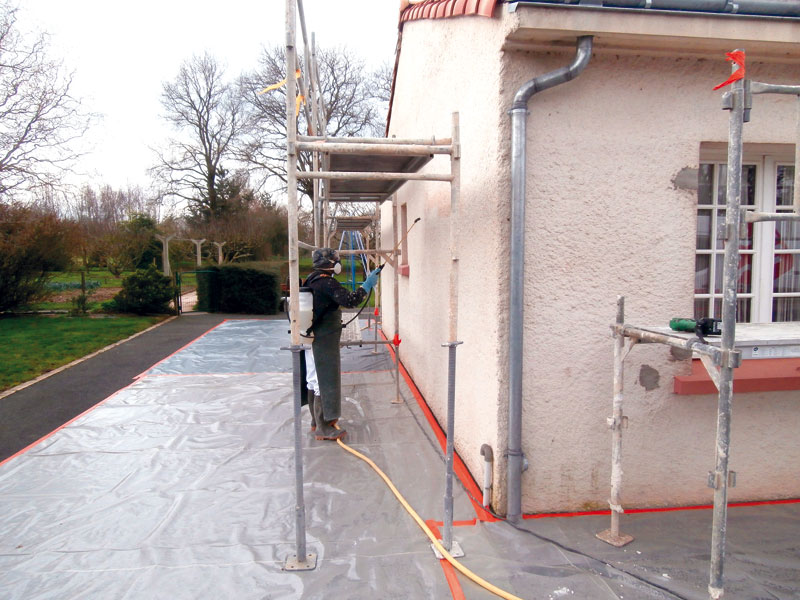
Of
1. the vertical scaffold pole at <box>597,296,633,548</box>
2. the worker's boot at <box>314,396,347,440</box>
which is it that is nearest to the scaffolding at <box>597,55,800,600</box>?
the vertical scaffold pole at <box>597,296,633,548</box>

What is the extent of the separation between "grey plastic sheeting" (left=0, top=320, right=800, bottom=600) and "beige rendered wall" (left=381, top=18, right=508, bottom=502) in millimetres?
651

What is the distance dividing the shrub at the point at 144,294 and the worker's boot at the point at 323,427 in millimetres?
12353

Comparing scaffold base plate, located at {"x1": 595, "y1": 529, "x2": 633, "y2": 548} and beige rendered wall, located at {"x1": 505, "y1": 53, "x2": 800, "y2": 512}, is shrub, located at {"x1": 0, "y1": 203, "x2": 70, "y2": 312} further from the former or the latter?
scaffold base plate, located at {"x1": 595, "y1": 529, "x2": 633, "y2": 548}

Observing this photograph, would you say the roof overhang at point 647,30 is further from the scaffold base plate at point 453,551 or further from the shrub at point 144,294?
the shrub at point 144,294

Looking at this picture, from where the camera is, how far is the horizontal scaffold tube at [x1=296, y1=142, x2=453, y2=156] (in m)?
2.79

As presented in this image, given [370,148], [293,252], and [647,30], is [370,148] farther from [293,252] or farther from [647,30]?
[647,30]

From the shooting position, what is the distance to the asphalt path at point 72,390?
5207 mm

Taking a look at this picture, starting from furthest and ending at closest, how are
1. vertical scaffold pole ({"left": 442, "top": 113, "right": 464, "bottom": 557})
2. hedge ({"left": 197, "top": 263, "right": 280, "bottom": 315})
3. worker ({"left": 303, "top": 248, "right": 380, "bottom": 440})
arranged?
hedge ({"left": 197, "top": 263, "right": 280, "bottom": 315}), worker ({"left": 303, "top": 248, "right": 380, "bottom": 440}), vertical scaffold pole ({"left": 442, "top": 113, "right": 464, "bottom": 557})

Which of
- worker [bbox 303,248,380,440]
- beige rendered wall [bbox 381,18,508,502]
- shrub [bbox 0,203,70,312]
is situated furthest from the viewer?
shrub [bbox 0,203,70,312]

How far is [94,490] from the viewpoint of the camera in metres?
3.77

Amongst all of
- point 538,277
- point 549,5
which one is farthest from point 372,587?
point 549,5

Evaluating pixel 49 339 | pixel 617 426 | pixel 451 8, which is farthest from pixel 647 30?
pixel 49 339

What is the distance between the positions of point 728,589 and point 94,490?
410 cm

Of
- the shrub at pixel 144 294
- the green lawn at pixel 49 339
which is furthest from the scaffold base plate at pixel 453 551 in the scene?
the shrub at pixel 144 294
